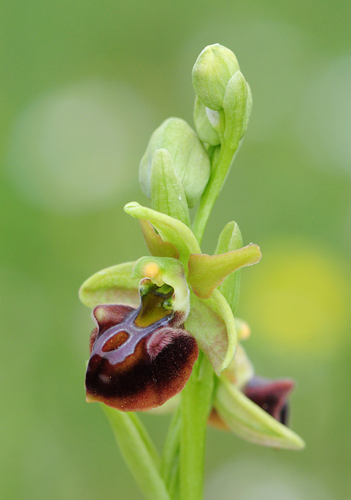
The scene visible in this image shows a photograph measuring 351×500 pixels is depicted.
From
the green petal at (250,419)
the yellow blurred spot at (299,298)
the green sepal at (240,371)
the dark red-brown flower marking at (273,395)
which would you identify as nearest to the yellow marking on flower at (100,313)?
the green petal at (250,419)

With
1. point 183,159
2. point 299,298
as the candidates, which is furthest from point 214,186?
point 299,298

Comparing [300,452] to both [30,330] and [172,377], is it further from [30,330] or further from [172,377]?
[172,377]

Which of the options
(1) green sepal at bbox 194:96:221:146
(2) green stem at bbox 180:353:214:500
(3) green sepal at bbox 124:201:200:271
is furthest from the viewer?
(1) green sepal at bbox 194:96:221:146

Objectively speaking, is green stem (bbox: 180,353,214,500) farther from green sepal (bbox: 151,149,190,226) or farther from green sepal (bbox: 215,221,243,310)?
green sepal (bbox: 151,149,190,226)

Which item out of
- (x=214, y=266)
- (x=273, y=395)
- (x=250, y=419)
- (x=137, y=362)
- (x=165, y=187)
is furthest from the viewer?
(x=273, y=395)

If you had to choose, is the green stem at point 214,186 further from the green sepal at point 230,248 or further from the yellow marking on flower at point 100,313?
the yellow marking on flower at point 100,313

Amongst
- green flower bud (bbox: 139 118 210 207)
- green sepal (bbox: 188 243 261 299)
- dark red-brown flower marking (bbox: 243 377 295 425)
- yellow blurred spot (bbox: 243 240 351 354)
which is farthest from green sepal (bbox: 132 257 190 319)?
yellow blurred spot (bbox: 243 240 351 354)

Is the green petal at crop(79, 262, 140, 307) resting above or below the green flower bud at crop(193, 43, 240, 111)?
below

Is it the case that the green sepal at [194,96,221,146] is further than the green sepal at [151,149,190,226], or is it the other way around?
the green sepal at [194,96,221,146]

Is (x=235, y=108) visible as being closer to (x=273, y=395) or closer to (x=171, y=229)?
(x=171, y=229)
